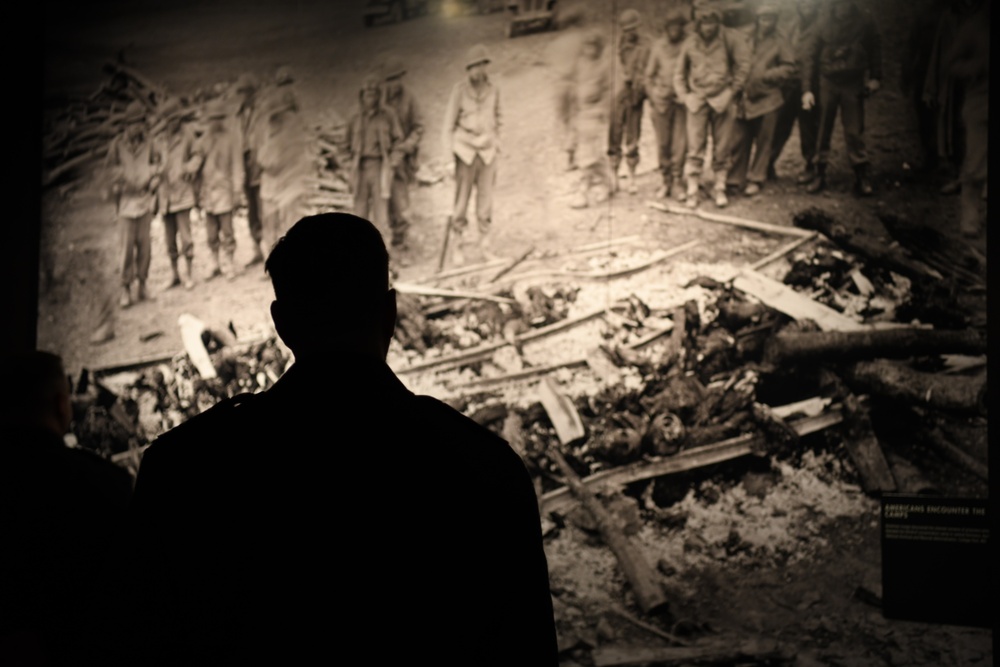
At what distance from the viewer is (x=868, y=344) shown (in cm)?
361

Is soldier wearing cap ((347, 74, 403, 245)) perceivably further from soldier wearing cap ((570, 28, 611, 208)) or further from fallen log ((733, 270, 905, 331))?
fallen log ((733, 270, 905, 331))

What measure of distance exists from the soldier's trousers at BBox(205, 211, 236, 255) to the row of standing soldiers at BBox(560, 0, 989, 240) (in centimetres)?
179

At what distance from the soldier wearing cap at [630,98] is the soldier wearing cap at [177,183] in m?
2.15

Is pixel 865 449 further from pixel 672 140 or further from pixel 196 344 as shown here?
pixel 196 344

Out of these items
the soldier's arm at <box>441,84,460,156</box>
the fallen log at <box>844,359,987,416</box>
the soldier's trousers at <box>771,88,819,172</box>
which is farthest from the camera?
the soldier's arm at <box>441,84,460,156</box>

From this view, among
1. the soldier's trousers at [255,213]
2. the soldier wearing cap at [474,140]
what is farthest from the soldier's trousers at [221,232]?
the soldier wearing cap at [474,140]

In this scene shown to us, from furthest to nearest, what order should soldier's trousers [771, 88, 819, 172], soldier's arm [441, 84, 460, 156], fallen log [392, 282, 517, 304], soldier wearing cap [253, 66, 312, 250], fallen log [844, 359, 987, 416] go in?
soldier wearing cap [253, 66, 312, 250]
soldier's arm [441, 84, 460, 156]
fallen log [392, 282, 517, 304]
soldier's trousers [771, 88, 819, 172]
fallen log [844, 359, 987, 416]

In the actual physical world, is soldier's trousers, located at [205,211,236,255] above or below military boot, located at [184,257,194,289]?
above

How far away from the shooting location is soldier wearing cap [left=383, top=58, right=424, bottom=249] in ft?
14.4

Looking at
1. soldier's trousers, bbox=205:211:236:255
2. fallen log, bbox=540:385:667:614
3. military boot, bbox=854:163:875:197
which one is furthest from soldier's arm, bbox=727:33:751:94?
soldier's trousers, bbox=205:211:236:255

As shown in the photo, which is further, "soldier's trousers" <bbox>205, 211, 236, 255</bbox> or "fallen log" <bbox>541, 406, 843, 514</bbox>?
"soldier's trousers" <bbox>205, 211, 236, 255</bbox>

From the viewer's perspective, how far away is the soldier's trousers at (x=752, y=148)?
3863 mm

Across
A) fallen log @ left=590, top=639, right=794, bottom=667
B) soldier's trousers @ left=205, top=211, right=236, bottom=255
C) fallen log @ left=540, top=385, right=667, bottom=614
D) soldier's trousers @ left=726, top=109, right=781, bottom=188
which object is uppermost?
soldier's trousers @ left=726, top=109, right=781, bottom=188

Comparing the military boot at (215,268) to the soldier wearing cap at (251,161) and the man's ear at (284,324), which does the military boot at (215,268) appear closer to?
the soldier wearing cap at (251,161)
